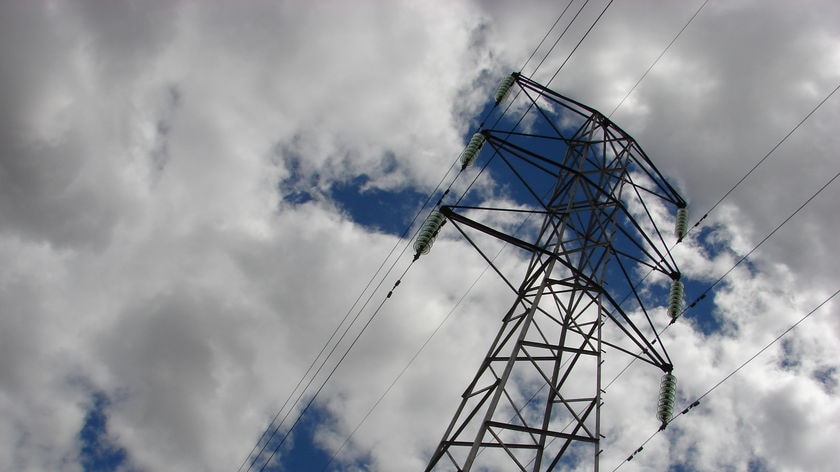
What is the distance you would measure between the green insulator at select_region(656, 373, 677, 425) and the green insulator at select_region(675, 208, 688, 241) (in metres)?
6.50

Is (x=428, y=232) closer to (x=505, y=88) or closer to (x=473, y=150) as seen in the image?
(x=473, y=150)

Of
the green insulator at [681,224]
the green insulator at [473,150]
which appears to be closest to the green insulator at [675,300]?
the green insulator at [681,224]

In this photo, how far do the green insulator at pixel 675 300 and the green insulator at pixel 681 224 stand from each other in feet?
8.40

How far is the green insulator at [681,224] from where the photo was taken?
1944 cm

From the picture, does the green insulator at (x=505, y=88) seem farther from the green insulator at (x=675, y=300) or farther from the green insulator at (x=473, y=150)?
the green insulator at (x=675, y=300)

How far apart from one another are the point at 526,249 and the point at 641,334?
10.7ft

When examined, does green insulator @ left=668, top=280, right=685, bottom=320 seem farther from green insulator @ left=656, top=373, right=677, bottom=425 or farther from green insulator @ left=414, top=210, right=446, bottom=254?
green insulator @ left=414, top=210, right=446, bottom=254

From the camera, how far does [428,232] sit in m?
14.8

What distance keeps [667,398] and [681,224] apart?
7.26 meters

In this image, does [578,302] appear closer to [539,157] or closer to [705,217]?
[539,157]

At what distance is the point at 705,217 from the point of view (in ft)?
62.4

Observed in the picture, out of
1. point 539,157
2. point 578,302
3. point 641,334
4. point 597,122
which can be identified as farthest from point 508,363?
point 597,122

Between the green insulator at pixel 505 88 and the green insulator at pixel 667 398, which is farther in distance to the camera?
the green insulator at pixel 505 88

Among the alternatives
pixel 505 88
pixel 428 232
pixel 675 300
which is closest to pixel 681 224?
pixel 675 300
